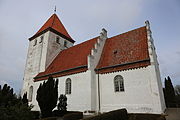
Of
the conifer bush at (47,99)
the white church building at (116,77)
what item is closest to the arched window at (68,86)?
the white church building at (116,77)

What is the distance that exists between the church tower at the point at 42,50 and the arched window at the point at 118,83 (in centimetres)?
1244

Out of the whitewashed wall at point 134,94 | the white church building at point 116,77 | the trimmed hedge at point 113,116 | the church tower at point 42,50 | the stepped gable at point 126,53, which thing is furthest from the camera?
the church tower at point 42,50

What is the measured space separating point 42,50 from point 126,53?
1471 centimetres

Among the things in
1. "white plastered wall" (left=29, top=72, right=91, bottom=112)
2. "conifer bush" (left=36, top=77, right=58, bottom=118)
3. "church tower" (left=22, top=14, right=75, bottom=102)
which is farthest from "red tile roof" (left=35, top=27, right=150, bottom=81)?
"conifer bush" (left=36, top=77, right=58, bottom=118)

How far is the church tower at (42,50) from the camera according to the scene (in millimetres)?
21078

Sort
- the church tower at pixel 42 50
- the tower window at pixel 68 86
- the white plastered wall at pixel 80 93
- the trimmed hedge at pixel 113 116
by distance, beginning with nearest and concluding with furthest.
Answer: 1. the trimmed hedge at pixel 113 116
2. the white plastered wall at pixel 80 93
3. the tower window at pixel 68 86
4. the church tower at pixel 42 50

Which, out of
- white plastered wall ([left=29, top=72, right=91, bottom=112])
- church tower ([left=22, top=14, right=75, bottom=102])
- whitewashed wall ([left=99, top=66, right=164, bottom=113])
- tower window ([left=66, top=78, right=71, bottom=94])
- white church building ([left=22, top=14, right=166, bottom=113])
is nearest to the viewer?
whitewashed wall ([left=99, top=66, right=164, bottom=113])

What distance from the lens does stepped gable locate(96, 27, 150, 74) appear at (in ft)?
40.6

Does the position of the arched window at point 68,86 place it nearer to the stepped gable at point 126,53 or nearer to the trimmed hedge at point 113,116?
the stepped gable at point 126,53

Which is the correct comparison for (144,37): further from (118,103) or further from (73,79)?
(73,79)

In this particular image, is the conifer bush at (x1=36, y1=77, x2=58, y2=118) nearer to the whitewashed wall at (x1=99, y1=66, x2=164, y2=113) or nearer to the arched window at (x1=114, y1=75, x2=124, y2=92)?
the whitewashed wall at (x1=99, y1=66, x2=164, y2=113)

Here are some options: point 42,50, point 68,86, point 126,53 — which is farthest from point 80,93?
point 42,50

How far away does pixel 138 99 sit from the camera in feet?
36.8

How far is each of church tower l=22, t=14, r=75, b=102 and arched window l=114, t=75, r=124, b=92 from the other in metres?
12.4
